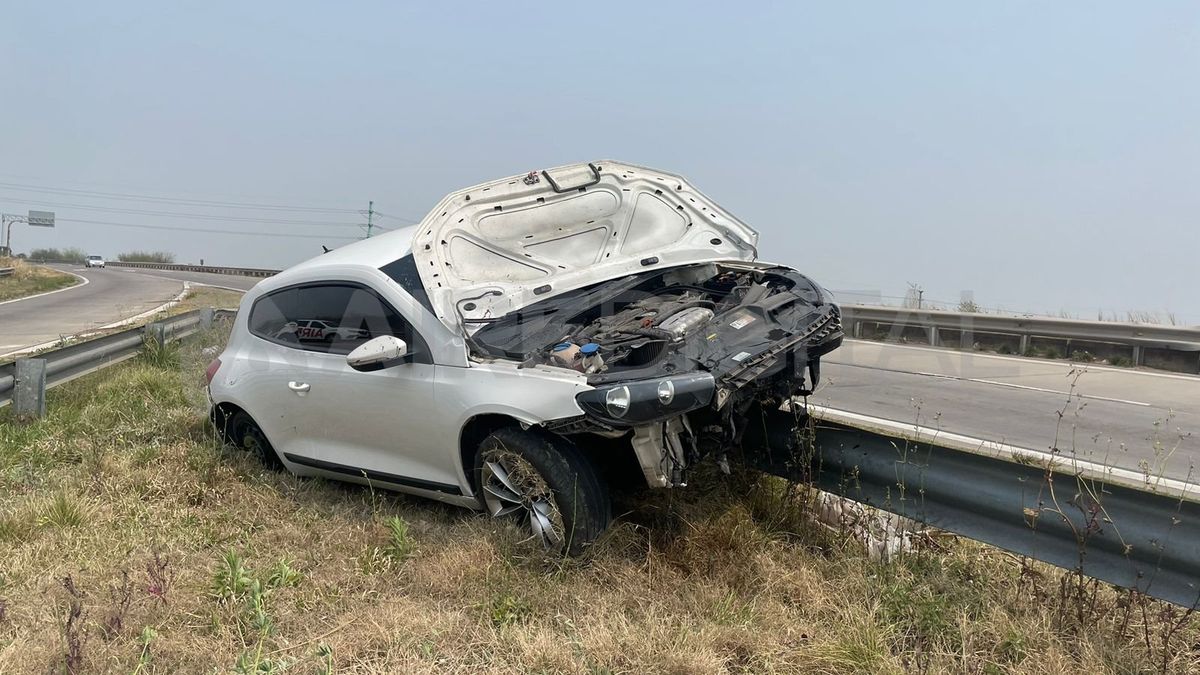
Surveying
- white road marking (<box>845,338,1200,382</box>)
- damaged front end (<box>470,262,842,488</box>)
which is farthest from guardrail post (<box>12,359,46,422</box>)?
white road marking (<box>845,338,1200,382</box>)

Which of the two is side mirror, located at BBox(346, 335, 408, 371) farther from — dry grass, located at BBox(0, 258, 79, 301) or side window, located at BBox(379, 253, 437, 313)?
dry grass, located at BBox(0, 258, 79, 301)

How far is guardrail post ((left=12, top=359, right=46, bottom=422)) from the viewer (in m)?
6.72

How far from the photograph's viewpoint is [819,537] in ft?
13.3

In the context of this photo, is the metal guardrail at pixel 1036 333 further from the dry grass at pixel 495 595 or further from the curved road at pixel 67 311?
the curved road at pixel 67 311

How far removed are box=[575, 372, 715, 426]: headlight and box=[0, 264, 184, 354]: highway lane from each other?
1299 centimetres

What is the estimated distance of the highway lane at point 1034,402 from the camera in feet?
22.9

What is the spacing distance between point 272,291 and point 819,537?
3.68 m

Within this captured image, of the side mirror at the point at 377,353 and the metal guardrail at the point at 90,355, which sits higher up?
the side mirror at the point at 377,353

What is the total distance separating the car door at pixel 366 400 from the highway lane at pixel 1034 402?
10.1 feet

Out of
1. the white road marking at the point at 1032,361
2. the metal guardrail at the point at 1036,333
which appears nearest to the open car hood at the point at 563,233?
the metal guardrail at the point at 1036,333

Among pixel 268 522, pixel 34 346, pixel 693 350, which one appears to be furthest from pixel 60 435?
pixel 34 346

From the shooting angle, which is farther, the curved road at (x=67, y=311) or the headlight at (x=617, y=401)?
the curved road at (x=67, y=311)

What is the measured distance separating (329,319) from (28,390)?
3914 mm

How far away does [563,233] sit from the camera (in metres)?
5.09
